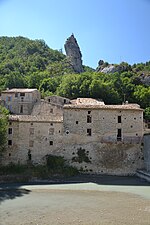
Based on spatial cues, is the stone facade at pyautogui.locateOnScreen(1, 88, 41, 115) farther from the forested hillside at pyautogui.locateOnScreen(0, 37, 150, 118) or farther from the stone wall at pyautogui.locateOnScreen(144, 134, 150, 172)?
the stone wall at pyautogui.locateOnScreen(144, 134, 150, 172)

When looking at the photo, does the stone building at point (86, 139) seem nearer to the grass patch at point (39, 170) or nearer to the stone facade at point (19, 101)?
the grass patch at point (39, 170)

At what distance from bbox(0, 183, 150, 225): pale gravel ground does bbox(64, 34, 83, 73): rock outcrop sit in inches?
2723

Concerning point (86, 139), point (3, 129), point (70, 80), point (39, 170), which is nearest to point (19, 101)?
point (3, 129)

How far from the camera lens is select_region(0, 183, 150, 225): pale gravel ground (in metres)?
16.2

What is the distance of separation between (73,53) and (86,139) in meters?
63.1

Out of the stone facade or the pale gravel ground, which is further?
the stone facade

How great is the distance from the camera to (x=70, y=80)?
5728 cm

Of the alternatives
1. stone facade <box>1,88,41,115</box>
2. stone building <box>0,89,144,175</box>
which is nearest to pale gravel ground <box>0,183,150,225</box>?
stone building <box>0,89,144,175</box>

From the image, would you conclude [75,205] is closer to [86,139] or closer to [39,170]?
[39,170]

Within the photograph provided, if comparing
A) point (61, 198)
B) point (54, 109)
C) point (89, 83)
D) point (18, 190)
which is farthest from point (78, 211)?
point (89, 83)

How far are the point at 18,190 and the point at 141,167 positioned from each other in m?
15.3

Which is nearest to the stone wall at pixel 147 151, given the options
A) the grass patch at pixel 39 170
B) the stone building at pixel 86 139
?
the stone building at pixel 86 139

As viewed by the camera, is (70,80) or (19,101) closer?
(19,101)

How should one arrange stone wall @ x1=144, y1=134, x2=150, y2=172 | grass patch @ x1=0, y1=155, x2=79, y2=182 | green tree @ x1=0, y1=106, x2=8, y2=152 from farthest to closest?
stone wall @ x1=144, y1=134, x2=150, y2=172 < green tree @ x1=0, y1=106, x2=8, y2=152 < grass patch @ x1=0, y1=155, x2=79, y2=182
